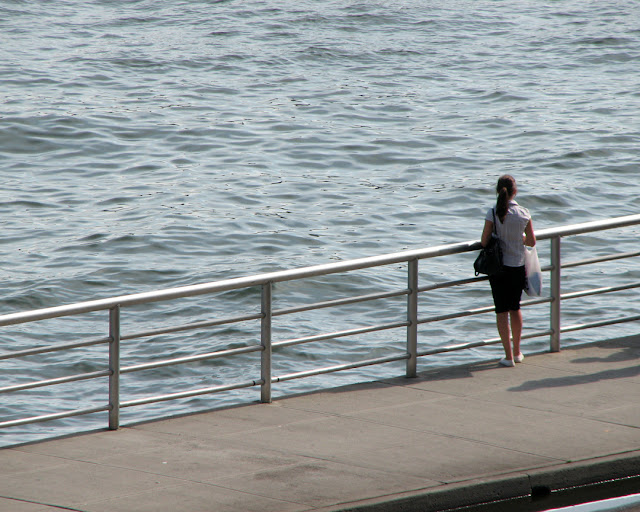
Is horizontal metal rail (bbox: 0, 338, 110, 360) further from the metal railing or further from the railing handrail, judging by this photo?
the railing handrail

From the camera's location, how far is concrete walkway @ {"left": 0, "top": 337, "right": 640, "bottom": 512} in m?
6.21

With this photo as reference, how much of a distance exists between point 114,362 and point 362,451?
1.77 metres

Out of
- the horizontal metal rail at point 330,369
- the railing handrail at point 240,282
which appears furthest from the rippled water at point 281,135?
the railing handrail at point 240,282

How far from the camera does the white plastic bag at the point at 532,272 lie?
9289 millimetres

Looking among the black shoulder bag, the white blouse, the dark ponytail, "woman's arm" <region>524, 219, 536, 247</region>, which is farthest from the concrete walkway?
the dark ponytail

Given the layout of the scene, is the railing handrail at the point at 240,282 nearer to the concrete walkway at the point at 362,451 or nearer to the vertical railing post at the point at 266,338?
the vertical railing post at the point at 266,338

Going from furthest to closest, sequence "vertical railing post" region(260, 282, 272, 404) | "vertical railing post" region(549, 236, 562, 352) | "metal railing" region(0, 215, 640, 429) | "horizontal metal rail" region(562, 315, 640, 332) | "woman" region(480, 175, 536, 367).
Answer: "horizontal metal rail" region(562, 315, 640, 332), "vertical railing post" region(549, 236, 562, 352), "woman" region(480, 175, 536, 367), "vertical railing post" region(260, 282, 272, 404), "metal railing" region(0, 215, 640, 429)

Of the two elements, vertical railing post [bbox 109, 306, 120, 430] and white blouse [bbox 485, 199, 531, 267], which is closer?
vertical railing post [bbox 109, 306, 120, 430]

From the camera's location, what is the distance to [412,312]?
29.1ft

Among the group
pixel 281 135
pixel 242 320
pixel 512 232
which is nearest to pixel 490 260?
pixel 512 232

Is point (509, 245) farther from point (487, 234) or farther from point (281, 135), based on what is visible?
point (281, 135)

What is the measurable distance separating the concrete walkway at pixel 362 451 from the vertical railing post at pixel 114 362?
118 mm

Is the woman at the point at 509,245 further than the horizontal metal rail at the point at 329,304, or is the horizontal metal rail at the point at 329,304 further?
the woman at the point at 509,245

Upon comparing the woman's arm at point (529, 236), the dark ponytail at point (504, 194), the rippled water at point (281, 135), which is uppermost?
the dark ponytail at point (504, 194)
